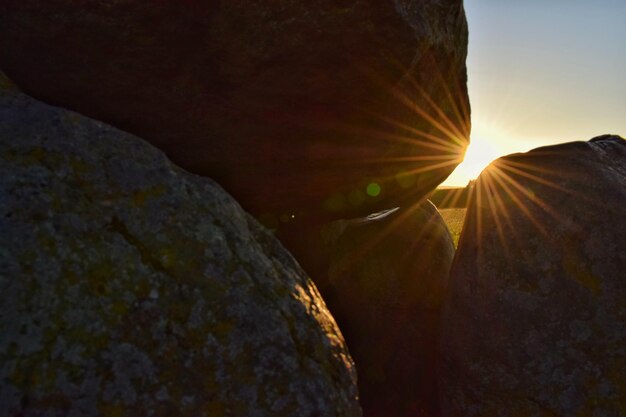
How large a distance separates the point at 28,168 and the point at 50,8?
1.88m

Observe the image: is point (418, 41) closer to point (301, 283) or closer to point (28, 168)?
point (301, 283)

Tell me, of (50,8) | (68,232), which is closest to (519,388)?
(68,232)

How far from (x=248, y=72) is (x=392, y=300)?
352 cm

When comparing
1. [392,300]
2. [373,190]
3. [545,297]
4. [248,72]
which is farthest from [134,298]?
[392,300]

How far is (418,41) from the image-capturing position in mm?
3969

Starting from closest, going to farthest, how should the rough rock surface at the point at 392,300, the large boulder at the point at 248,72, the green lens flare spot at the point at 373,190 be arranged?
the large boulder at the point at 248,72, the rough rock surface at the point at 392,300, the green lens flare spot at the point at 373,190

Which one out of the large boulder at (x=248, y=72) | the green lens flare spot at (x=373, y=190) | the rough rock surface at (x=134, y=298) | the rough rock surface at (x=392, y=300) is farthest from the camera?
the green lens flare spot at (x=373, y=190)

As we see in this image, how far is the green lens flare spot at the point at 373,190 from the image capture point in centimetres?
573

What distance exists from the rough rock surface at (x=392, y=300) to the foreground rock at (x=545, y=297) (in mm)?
908

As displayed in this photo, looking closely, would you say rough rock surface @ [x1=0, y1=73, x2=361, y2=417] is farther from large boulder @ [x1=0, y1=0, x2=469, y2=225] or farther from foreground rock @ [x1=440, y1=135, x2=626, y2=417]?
foreground rock @ [x1=440, y1=135, x2=626, y2=417]

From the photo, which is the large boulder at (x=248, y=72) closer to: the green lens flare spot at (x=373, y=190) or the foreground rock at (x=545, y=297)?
the green lens flare spot at (x=373, y=190)

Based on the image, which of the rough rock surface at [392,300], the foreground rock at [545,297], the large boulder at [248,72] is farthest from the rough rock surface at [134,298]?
the rough rock surface at [392,300]

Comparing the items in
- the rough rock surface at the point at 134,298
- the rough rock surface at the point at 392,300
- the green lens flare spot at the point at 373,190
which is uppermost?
the green lens flare spot at the point at 373,190

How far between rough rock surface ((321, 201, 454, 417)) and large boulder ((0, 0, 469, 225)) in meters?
1.90
